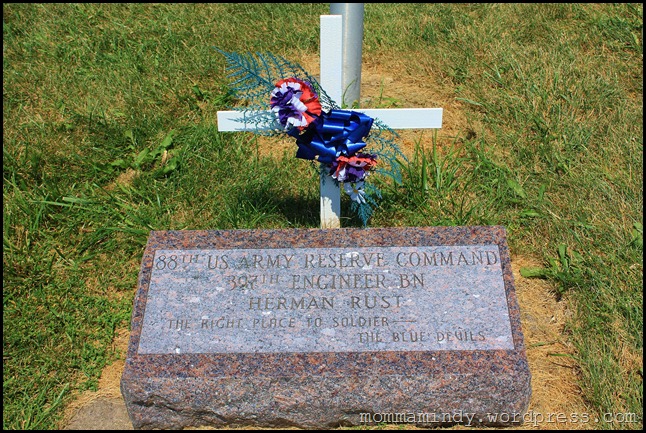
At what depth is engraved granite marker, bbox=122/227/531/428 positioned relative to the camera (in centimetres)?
275

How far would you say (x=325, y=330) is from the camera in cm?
285

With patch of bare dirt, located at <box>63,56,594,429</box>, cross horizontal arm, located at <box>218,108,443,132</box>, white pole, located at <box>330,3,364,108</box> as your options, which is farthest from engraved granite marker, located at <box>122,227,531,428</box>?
white pole, located at <box>330,3,364,108</box>

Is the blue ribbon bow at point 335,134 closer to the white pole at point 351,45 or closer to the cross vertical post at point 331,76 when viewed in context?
the cross vertical post at point 331,76

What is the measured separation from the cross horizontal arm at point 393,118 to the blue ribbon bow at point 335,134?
137mm

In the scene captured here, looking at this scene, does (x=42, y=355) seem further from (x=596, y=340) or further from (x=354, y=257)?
(x=596, y=340)

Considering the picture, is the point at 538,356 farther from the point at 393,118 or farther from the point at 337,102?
the point at 337,102

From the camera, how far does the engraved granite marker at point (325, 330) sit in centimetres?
275

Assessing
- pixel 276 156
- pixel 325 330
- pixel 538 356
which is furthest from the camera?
pixel 276 156

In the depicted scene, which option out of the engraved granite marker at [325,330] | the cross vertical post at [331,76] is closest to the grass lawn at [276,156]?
the cross vertical post at [331,76]

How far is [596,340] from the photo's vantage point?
322 centimetres

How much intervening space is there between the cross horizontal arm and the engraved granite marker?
0.49 metres

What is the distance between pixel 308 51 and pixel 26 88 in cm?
182

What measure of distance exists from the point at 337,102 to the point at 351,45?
1.11 m

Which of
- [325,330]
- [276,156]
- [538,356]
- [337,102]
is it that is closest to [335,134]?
[337,102]
